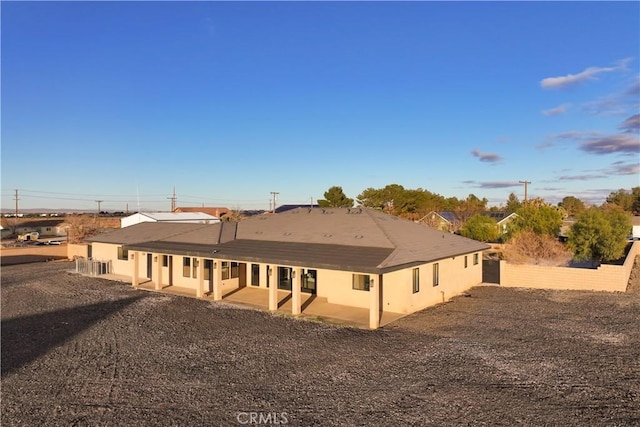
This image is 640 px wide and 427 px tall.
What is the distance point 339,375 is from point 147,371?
4622mm

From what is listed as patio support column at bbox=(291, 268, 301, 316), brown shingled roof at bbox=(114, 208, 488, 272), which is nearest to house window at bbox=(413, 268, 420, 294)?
brown shingled roof at bbox=(114, 208, 488, 272)

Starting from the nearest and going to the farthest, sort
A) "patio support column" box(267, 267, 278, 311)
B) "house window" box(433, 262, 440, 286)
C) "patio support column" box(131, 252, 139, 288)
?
"patio support column" box(267, 267, 278, 311)
"house window" box(433, 262, 440, 286)
"patio support column" box(131, 252, 139, 288)

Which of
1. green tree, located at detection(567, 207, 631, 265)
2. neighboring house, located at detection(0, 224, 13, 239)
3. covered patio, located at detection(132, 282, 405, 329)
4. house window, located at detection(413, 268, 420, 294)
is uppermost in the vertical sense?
green tree, located at detection(567, 207, 631, 265)

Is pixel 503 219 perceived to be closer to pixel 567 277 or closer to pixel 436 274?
pixel 567 277

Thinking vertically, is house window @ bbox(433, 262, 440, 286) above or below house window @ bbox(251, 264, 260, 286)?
above

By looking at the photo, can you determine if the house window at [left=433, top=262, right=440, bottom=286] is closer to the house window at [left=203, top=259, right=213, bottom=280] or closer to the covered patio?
the covered patio

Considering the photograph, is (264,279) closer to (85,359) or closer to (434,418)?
(85,359)

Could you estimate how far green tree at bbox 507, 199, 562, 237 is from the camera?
102ft

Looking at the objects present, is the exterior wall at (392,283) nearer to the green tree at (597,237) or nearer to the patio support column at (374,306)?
the patio support column at (374,306)

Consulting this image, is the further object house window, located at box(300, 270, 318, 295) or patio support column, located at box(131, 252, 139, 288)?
patio support column, located at box(131, 252, 139, 288)

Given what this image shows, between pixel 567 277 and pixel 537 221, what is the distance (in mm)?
12186

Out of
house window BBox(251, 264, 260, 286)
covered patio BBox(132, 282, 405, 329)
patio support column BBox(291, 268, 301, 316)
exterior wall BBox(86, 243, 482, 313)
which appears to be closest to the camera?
covered patio BBox(132, 282, 405, 329)

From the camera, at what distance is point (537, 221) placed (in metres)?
31.0

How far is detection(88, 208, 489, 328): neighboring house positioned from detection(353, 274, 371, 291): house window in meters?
0.04
